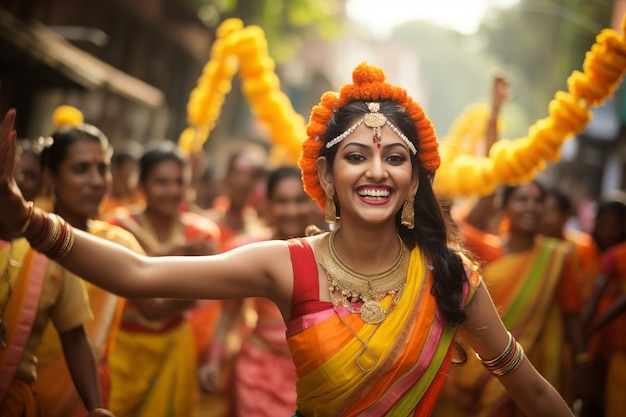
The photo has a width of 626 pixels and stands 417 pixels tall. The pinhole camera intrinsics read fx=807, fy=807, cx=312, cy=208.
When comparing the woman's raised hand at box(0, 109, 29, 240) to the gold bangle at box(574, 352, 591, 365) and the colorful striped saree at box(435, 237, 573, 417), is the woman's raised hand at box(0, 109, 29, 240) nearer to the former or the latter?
the colorful striped saree at box(435, 237, 573, 417)

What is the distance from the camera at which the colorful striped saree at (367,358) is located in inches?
116

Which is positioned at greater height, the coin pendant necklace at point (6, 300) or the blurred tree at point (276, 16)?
the blurred tree at point (276, 16)

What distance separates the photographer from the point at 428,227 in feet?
11.1

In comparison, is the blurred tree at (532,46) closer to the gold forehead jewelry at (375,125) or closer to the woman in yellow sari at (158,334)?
the woman in yellow sari at (158,334)

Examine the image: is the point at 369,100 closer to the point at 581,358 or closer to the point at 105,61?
the point at 581,358

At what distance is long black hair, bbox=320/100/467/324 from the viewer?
3.12 m

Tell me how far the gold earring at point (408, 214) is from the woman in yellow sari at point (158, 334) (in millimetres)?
1933

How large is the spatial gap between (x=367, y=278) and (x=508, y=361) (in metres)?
0.64

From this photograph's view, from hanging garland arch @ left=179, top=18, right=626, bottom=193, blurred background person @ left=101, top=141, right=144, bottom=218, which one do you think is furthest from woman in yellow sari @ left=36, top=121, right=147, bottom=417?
blurred background person @ left=101, top=141, right=144, bottom=218

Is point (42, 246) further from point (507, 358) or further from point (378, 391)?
point (507, 358)

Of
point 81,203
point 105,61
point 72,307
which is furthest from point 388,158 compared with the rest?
point 105,61

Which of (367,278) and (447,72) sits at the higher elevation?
(447,72)

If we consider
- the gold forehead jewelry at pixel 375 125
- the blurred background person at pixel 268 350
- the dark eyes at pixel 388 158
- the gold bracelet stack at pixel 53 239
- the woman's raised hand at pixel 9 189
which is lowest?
the blurred background person at pixel 268 350

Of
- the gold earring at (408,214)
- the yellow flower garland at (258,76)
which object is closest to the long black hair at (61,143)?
the gold earring at (408,214)
